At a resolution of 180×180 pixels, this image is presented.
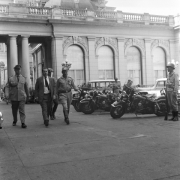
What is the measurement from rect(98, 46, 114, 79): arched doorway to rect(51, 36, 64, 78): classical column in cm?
483

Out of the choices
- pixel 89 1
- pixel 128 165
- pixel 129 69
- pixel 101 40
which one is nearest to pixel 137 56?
pixel 129 69

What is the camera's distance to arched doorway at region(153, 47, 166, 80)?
115 feet

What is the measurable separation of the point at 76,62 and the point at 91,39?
10.2ft

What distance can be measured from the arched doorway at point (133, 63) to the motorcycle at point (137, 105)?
894 inches

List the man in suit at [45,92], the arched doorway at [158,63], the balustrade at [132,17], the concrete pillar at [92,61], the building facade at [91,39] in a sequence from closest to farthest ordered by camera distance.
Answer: the man in suit at [45,92] < the building facade at [91,39] < the concrete pillar at [92,61] < the balustrade at [132,17] < the arched doorway at [158,63]

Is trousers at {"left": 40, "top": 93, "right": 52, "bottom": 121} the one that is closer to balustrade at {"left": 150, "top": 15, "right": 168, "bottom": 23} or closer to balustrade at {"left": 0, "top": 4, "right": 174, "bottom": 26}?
balustrade at {"left": 0, "top": 4, "right": 174, "bottom": 26}

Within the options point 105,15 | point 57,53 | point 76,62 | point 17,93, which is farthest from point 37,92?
point 105,15

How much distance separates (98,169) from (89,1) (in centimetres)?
3623

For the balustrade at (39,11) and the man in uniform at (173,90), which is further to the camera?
the balustrade at (39,11)

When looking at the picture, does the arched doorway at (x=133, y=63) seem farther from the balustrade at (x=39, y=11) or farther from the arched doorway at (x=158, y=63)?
the balustrade at (x=39, y=11)

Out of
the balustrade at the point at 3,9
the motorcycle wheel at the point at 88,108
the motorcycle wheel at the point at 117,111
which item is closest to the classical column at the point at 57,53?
the balustrade at the point at 3,9

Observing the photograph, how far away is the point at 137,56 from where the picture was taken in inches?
1353

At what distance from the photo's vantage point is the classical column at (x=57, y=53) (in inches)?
1188

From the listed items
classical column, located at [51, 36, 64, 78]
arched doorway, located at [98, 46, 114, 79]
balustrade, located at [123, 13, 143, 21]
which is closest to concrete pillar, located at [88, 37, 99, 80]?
arched doorway, located at [98, 46, 114, 79]
